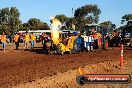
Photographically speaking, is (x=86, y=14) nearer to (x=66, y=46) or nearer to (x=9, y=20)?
(x=9, y=20)

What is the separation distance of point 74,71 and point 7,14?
112612mm

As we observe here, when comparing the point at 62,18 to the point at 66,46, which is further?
the point at 62,18

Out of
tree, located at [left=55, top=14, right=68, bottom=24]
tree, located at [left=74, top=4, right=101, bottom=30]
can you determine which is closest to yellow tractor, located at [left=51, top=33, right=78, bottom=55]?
tree, located at [left=74, top=4, right=101, bottom=30]

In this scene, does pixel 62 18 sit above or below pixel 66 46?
above

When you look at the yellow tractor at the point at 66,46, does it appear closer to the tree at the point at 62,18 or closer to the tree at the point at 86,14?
the tree at the point at 86,14

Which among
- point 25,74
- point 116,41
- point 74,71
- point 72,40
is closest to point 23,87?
point 25,74

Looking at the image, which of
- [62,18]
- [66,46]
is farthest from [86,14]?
[66,46]

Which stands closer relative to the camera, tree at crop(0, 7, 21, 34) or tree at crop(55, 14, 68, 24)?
tree at crop(0, 7, 21, 34)

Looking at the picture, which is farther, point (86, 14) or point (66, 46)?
point (86, 14)

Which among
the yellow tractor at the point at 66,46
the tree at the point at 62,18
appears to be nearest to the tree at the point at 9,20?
the tree at the point at 62,18

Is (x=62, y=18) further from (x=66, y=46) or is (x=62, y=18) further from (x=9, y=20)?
(x=66, y=46)

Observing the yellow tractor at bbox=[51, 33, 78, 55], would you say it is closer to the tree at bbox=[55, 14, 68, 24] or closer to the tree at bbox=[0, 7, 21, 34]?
the tree at bbox=[0, 7, 21, 34]

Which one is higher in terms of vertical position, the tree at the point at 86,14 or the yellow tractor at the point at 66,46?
the tree at the point at 86,14

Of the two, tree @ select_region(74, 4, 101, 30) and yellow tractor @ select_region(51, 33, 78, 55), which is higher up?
tree @ select_region(74, 4, 101, 30)
